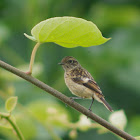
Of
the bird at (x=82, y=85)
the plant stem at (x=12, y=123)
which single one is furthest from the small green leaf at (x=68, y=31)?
the bird at (x=82, y=85)

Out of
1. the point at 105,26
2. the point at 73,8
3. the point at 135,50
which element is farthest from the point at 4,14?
the point at 135,50

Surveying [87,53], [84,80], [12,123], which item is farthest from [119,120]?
[87,53]

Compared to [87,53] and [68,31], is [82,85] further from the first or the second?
[87,53]

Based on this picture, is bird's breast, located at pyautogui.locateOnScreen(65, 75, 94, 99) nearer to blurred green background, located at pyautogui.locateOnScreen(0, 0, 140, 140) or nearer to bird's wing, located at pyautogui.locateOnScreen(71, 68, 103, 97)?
bird's wing, located at pyautogui.locateOnScreen(71, 68, 103, 97)

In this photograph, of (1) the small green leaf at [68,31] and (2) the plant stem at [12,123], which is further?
(2) the plant stem at [12,123]

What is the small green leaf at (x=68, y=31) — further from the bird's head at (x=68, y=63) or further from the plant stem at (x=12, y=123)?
the bird's head at (x=68, y=63)

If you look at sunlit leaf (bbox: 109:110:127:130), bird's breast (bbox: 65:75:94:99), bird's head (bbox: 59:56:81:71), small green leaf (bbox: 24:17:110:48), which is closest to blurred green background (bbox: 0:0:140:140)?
bird's head (bbox: 59:56:81:71)
